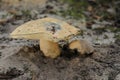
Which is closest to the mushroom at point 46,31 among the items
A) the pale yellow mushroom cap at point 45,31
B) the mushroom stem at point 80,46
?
the pale yellow mushroom cap at point 45,31

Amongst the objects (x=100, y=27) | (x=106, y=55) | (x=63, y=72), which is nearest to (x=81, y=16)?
→ (x=100, y=27)

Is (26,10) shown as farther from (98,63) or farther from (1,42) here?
(98,63)

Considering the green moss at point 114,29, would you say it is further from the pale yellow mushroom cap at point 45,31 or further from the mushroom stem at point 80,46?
the pale yellow mushroom cap at point 45,31

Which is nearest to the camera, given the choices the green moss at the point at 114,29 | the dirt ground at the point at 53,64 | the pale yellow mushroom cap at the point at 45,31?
the pale yellow mushroom cap at the point at 45,31

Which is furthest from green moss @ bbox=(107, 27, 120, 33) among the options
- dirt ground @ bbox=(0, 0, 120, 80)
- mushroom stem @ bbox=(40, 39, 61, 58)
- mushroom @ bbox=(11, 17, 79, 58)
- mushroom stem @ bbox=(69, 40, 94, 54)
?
mushroom @ bbox=(11, 17, 79, 58)

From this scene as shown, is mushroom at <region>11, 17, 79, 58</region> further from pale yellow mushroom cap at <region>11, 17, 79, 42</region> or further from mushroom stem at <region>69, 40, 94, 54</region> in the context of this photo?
mushroom stem at <region>69, 40, 94, 54</region>
